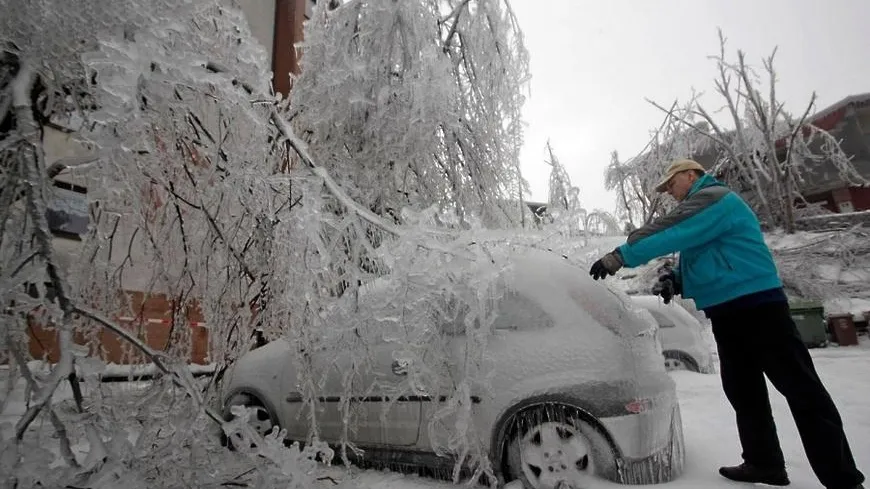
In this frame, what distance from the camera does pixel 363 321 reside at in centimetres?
229

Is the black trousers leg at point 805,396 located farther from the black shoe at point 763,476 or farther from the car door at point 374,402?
the car door at point 374,402

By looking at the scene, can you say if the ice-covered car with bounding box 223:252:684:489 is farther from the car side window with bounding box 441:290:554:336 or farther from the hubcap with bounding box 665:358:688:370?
the hubcap with bounding box 665:358:688:370

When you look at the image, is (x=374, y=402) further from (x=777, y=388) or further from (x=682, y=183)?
(x=682, y=183)

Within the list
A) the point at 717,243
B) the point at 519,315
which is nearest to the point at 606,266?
the point at 519,315

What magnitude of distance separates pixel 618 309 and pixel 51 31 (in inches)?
120

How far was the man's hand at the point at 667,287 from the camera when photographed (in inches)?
118

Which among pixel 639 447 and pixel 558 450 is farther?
pixel 558 450

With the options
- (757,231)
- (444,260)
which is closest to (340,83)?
(444,260)

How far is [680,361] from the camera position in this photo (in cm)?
614

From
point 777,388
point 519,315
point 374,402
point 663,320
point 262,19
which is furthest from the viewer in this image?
point 262,19

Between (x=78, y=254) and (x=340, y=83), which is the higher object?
(x=340, y=83)

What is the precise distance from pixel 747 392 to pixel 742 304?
Result: 561 millimetres

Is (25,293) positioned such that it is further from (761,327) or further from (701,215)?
(761,327)

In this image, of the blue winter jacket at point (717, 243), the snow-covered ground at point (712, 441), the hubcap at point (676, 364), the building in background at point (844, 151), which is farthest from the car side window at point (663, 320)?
the building in background at point (844, 151)
